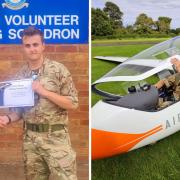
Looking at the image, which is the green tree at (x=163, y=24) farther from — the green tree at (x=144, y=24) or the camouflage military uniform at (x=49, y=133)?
the camouflage military uniform at (x=49, y=133)

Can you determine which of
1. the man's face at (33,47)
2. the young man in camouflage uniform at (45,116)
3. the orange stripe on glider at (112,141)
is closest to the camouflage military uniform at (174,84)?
the orange stripe on glider at (112,141)

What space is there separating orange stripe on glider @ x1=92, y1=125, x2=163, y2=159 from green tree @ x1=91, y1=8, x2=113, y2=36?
57cm

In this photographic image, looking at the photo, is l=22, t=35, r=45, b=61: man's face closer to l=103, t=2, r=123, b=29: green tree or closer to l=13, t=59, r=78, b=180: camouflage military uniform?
l=13, t=59, r=78, b=180: camouflage military uniform

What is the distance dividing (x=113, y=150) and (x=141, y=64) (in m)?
0.54

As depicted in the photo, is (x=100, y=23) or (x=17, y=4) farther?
(x=100, y=23)

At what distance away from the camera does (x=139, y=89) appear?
9.18ft

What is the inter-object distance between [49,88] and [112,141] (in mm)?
500

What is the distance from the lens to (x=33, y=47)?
105 inches

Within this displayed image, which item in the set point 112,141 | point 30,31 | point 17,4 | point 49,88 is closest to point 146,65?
point 112,141

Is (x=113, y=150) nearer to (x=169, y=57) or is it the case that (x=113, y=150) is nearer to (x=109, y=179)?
(x=109, y=179)

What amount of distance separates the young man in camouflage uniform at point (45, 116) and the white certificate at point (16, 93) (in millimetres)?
33

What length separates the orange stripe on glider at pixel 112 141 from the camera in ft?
9.12

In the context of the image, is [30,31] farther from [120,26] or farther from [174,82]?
[174,82]

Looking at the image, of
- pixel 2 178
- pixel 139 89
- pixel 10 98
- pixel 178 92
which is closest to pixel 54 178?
pixel 2 178
